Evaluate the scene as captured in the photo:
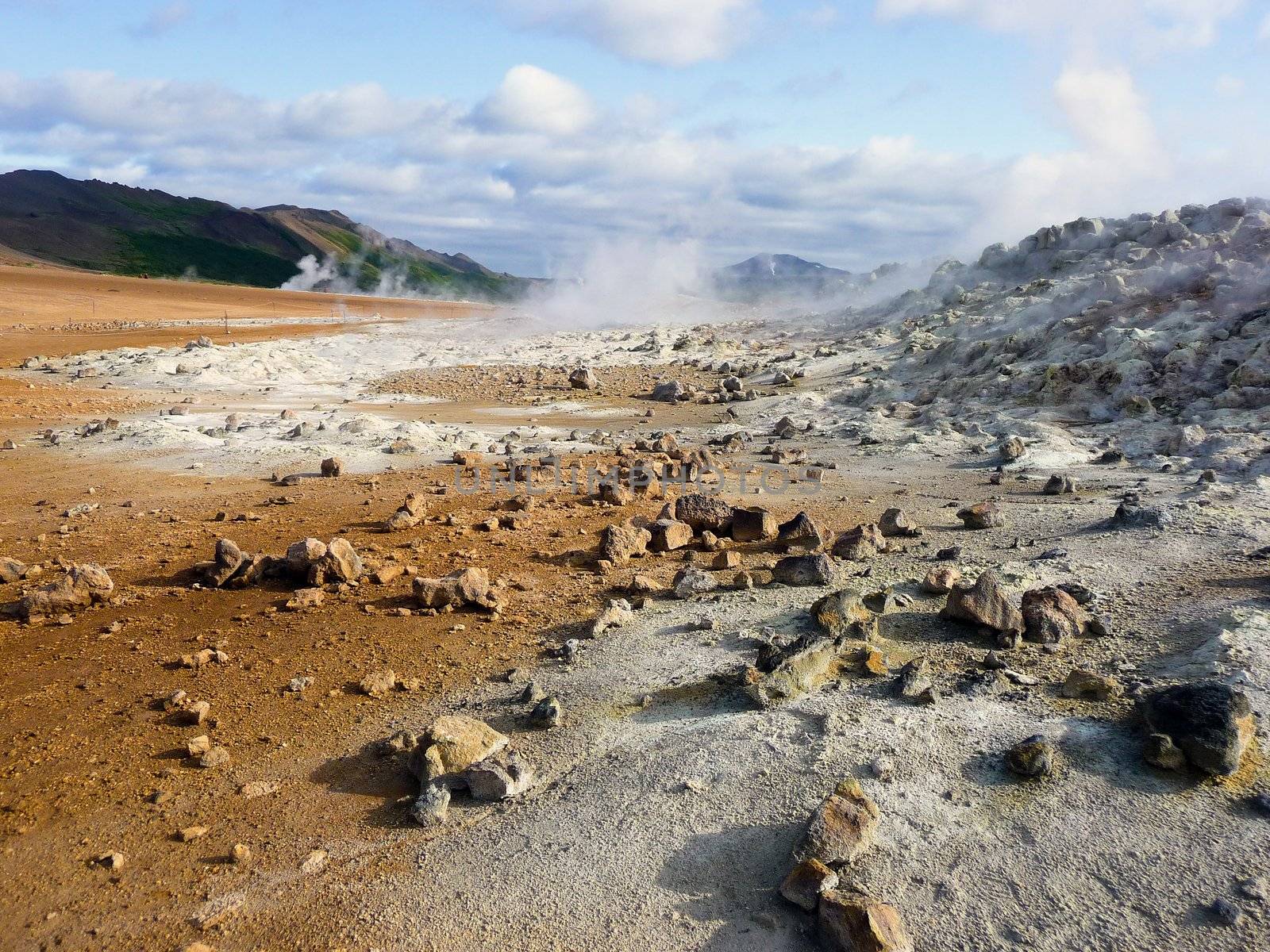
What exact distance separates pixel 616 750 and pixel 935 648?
6.17ft

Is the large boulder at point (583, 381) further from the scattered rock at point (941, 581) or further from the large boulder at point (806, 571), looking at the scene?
the scattered rock at point (941, 581)

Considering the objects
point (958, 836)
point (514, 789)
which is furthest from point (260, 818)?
point (958, 836)

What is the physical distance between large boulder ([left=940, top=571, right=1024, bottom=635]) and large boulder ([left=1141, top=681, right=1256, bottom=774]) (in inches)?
40.2

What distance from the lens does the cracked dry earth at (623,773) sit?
9.68 feet

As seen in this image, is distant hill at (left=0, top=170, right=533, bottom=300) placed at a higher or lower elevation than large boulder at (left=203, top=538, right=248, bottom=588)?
higher

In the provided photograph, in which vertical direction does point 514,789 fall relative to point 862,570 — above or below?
below

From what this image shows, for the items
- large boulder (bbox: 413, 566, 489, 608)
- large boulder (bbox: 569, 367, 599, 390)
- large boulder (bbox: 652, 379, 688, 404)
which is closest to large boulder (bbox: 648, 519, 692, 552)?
large boulder (bbox: 413, 566, 489, 608)

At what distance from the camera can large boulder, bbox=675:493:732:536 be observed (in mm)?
7020

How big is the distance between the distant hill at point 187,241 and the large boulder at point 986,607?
84633 mm

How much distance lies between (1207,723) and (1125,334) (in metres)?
10.9

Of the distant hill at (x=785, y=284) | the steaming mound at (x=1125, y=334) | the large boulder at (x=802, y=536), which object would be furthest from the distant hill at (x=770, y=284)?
the large boulder at (x=802, y=536)

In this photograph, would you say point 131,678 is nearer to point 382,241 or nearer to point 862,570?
point 862,570

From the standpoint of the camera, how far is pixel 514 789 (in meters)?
3.63

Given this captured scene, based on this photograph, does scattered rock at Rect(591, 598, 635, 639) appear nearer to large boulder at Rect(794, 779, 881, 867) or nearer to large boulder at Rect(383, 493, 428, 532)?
large boulder at Rect(794, 779, 881, 867)
